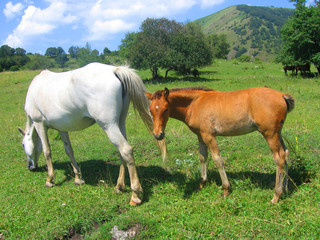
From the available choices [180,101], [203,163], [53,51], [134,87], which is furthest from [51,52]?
[203,163]

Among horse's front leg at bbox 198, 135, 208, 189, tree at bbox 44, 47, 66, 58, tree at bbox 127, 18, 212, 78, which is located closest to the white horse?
horse's front leg at bbox 198, 135, 208, 189

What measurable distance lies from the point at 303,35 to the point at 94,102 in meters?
25.0

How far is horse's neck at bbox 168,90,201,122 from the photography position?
4855 mm

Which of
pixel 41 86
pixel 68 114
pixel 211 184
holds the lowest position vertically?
pixel 211 184

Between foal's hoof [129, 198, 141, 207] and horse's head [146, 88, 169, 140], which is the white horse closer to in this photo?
foal's hoof [129, 198, 141, 207]

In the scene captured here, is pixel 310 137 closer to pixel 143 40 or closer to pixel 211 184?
pixel 211 184

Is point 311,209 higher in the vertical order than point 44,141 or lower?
lower

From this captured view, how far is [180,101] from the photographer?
4879 millimetres

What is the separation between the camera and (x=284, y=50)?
26.5m

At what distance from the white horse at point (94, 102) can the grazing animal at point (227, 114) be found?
580 millimetres

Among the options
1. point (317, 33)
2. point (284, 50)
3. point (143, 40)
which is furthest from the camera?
point (143, 40)

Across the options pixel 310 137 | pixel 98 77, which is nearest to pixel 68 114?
pixel 98 77

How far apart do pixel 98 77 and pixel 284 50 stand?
27.0 m

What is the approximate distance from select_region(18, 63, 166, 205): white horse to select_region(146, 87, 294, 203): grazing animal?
580 mm
